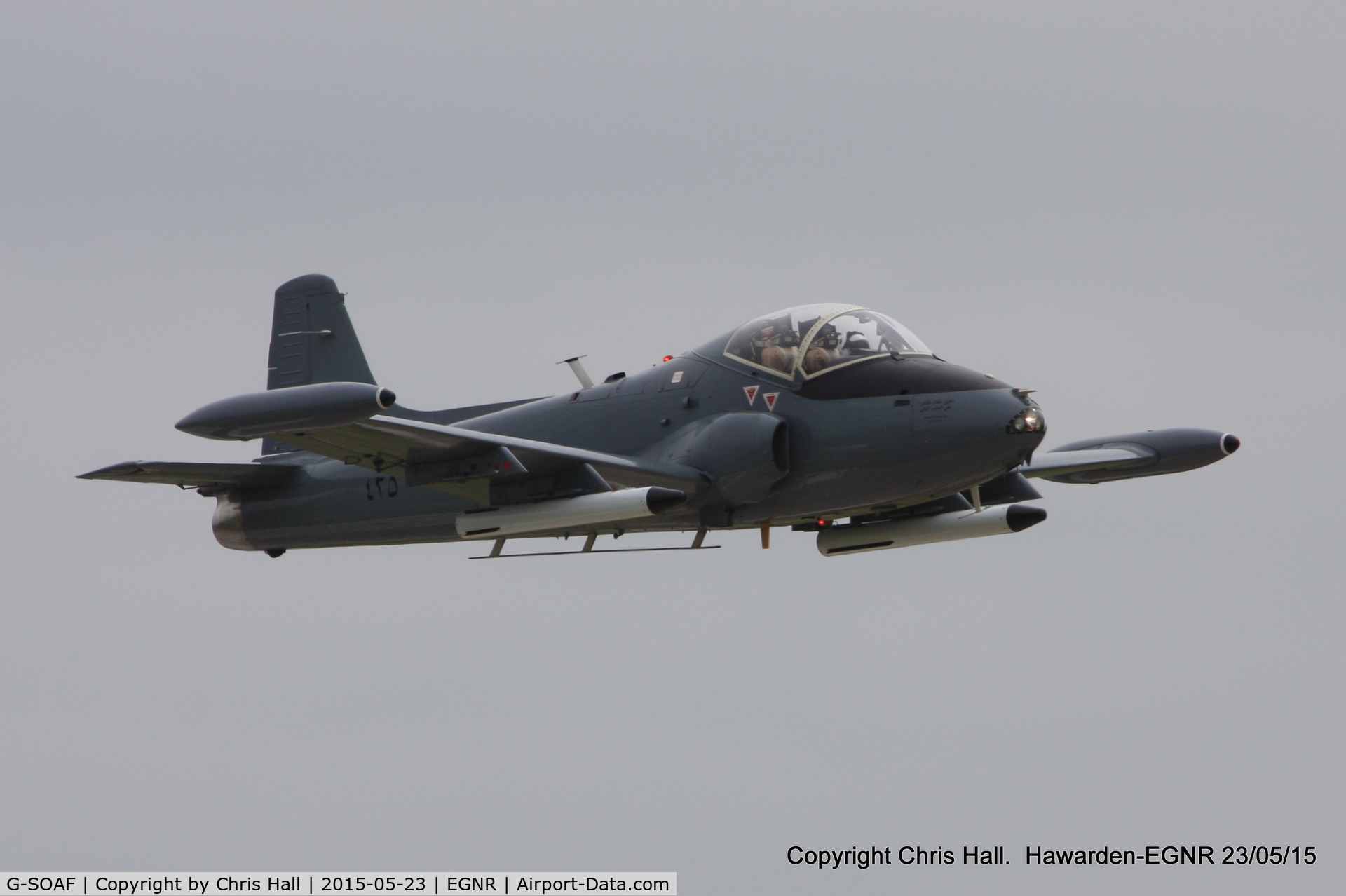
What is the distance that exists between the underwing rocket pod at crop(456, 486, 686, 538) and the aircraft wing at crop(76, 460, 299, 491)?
388 cm

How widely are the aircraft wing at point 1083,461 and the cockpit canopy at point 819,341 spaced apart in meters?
2.94

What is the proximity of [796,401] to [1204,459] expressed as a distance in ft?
18.3

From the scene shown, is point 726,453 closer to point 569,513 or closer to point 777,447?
point 777,447

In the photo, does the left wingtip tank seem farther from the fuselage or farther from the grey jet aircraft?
the fuselage

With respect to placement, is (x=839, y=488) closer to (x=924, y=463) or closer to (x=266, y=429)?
(x=924, y=463)

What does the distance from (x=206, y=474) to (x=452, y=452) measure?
4660mm

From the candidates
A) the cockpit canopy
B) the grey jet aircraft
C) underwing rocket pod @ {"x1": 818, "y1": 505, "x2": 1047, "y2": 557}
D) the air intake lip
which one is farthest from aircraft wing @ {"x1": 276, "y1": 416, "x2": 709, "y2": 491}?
underwing rocket pod @ {"x1": 818, "y1": 505, "x2": 1047, "y2": 557}

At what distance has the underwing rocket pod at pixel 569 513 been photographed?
55.8ft

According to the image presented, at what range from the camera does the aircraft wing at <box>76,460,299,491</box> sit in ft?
62.7

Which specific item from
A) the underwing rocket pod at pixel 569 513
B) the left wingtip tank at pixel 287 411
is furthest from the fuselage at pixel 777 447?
the left wingtip tank at pixel 287 411

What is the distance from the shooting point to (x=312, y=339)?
76.5 ft

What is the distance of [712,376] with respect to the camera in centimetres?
1880

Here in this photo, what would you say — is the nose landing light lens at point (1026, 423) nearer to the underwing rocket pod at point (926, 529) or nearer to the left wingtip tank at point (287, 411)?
the underwing rocket pod at point (926, 529)

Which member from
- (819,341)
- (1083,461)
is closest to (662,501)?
(819,341)
